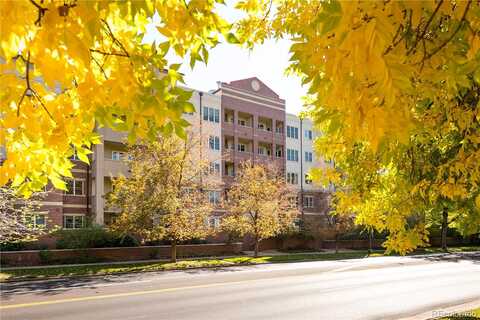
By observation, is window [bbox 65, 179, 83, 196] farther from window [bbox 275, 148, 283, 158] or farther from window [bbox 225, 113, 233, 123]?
window [bbox 275, 148, 283, 158]

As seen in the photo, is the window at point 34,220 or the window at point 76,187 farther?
the window at point 76,187

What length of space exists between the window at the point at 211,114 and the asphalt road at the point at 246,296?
27.7 meters

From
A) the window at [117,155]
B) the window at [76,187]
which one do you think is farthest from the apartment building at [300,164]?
the window at [76,187]

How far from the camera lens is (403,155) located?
5863mm

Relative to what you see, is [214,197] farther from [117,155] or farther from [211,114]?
[117,155]

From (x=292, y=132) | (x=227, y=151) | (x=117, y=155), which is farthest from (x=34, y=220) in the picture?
(x=292, y=132)

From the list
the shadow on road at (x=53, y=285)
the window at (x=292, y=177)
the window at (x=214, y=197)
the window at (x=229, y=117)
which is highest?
the window at (x=229, y=117)

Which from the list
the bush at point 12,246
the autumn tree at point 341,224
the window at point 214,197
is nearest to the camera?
the bush at point 12,246

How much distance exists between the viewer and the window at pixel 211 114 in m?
47.5

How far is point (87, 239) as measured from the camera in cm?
3212

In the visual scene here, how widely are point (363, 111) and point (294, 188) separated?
53239 millimetres

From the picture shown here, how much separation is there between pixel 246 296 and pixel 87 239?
66.4ft

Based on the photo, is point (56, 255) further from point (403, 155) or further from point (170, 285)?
point (403, 155)

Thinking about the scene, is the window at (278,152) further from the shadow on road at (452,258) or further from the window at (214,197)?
the shadow on road at (452,258)
